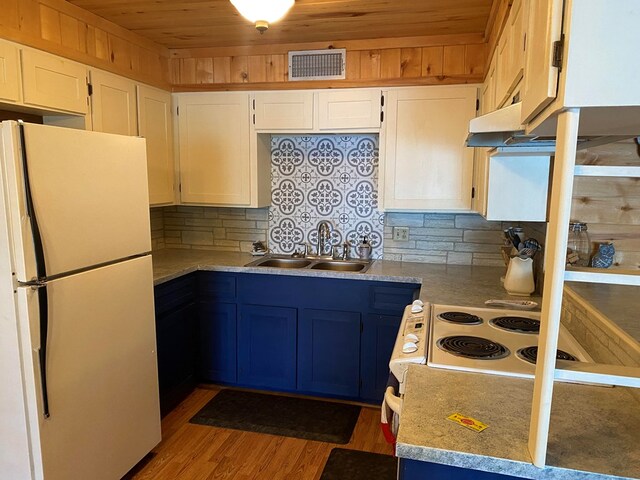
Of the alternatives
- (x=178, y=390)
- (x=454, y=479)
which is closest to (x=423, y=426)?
(x=454, y=479)

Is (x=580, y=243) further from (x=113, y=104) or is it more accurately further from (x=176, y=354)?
(x=113, y=104)

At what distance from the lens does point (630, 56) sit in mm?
725

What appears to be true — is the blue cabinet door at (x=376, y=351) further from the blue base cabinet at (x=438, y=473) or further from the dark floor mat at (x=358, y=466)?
the blue base cabinet at (x=438, y=473)

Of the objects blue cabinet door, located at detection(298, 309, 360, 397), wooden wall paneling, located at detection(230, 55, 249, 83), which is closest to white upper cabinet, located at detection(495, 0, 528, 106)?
blue cabinet door, located at detection(298, 309, 360, 397)

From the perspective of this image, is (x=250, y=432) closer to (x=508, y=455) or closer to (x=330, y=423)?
(x=330, y=423)

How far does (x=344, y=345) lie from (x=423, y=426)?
5.87 feet

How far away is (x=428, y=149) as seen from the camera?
2846 mm

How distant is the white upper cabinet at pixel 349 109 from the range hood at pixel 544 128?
4.21 feet

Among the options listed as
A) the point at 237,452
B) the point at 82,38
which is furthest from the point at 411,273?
the point at 82,38

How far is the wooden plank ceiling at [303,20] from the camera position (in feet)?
7.63

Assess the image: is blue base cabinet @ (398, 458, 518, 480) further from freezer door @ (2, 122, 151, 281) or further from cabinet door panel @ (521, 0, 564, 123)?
freezer door @ (2, 122, 151, 281)

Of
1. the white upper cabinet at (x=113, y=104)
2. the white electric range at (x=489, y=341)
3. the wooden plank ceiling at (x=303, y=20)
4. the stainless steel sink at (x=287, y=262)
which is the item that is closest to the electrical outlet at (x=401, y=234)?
the stainless steel sink at (x=287, y=262)

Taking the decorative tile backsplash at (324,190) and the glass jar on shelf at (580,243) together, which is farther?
the decorative tile backsplash at (324,190)

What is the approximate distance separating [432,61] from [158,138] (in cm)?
187
